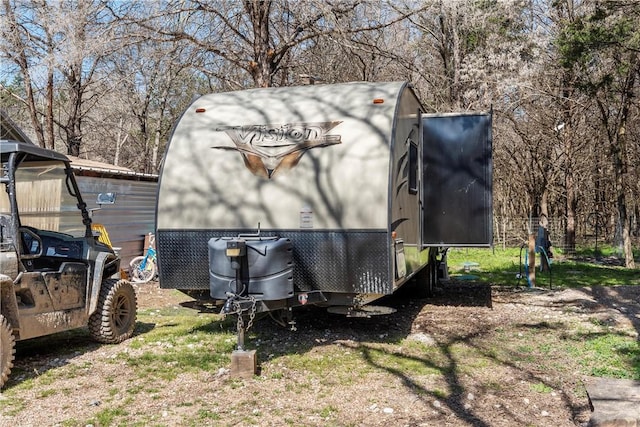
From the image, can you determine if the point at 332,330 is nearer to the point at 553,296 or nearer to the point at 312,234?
the point at 312,234

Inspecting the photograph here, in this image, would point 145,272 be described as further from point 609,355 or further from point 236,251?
point 609,355

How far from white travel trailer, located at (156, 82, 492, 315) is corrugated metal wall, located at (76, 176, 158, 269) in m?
5.80

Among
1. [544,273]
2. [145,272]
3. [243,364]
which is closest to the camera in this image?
[243,364]

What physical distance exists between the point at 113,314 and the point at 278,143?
2818 millimetres

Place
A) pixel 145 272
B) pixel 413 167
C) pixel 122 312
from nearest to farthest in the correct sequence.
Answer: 1. pixel 122 312
2. pixel 413 167
3. pixel 145 272

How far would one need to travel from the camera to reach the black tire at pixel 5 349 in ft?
17.4

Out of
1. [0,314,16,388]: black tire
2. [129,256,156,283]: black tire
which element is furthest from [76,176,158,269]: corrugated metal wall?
[0,314,16,388]: black tire

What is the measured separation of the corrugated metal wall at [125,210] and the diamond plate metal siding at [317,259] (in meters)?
5.88

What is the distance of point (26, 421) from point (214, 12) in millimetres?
9938

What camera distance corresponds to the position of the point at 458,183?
837 cm

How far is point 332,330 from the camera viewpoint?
299 inches

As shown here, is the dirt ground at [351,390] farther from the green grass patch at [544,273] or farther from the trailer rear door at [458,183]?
the green grass patch at [544,273]

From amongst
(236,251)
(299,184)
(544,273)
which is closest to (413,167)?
(299,184)

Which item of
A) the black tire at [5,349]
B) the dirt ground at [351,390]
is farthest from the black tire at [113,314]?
the black tire at [5,349]
